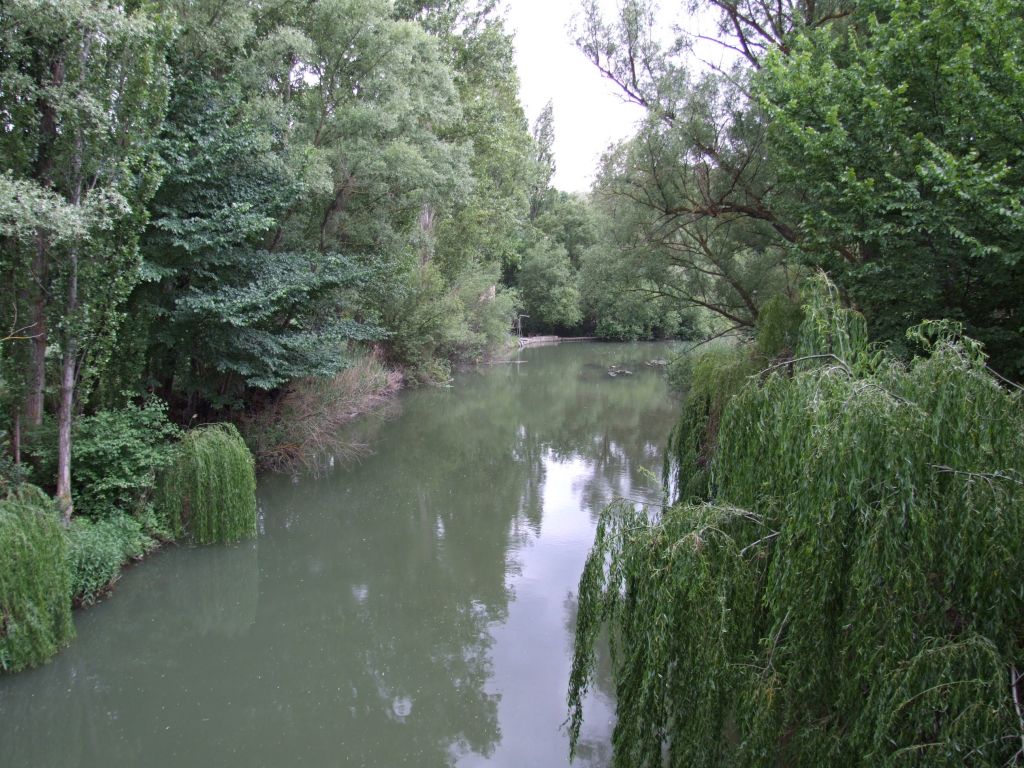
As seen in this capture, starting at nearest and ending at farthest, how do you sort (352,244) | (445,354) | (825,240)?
(825,240), (352,244), (445,354)

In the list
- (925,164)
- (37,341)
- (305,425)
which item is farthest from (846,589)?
(305,425)

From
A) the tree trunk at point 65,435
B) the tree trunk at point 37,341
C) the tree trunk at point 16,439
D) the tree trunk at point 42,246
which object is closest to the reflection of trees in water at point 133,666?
the tree trunk at point 65,435

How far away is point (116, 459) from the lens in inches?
321

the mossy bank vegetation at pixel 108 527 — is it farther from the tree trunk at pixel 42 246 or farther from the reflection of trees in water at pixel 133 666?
the tree trunk at pixel 42 246

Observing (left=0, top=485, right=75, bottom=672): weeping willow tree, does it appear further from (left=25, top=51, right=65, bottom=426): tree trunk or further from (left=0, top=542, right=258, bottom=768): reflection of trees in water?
(left=25, top=51, right=65, bottom=426): tree trunk

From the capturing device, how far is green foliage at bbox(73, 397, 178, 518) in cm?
796

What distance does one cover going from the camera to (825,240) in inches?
300

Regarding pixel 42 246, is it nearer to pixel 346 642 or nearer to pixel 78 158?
pixel 78 158

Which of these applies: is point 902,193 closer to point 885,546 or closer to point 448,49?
point 885,546

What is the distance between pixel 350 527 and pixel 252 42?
374 inches

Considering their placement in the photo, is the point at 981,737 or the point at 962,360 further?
the point at 962,360

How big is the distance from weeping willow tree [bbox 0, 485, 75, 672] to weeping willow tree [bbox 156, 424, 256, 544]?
2.42 metres

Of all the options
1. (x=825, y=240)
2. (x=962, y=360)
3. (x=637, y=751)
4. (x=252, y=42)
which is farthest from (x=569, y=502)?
(x=252, y=42)

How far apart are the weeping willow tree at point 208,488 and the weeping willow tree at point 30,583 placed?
242 cm
